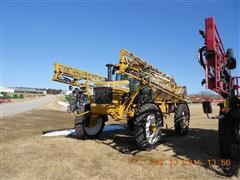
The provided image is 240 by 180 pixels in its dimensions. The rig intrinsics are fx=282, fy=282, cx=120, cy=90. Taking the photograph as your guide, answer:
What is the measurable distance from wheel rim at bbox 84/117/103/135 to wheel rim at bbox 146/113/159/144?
2431 millimetres

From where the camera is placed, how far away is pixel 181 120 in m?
11.3

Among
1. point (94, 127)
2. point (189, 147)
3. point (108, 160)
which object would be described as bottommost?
point (108, 160)

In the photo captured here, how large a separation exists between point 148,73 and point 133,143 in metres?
2.40

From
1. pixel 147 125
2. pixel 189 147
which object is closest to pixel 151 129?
pixel 147 125

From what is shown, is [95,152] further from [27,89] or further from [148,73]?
[27,89]

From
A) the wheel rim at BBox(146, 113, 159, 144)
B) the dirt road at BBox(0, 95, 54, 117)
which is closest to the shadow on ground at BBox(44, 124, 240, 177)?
the wheel rim at BBox(146, 113, 159, 144)

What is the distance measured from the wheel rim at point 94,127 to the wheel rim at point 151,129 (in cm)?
243

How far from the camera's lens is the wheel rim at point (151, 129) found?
28.6ft

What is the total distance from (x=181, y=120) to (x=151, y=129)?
8.99ft

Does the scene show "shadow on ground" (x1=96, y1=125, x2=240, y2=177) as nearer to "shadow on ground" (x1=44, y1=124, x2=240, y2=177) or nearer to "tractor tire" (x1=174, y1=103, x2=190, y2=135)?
"shadow on ground" (x1=44, y1=124, x2=240, y2=177)
